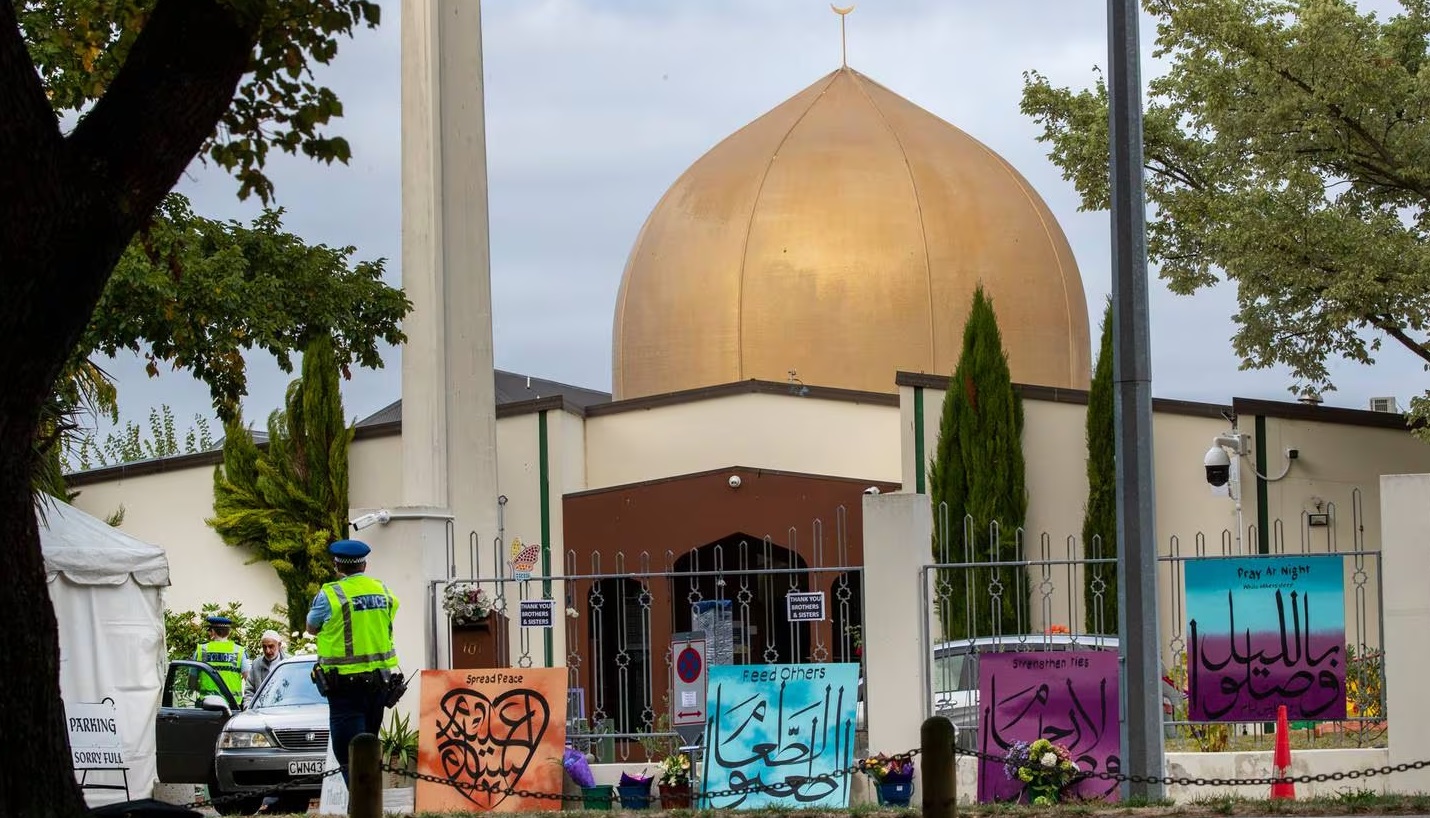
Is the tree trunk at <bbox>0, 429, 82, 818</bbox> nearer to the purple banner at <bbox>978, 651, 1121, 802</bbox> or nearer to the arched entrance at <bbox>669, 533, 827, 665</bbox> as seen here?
the purple banner at <bbox>978, 651, 1121, 802</bbox>

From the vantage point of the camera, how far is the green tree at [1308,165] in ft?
71.2

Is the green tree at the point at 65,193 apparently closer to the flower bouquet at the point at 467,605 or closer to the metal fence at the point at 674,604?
the flower bouquet at the point at 467,605

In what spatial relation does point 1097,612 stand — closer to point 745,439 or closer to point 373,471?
point 745,439

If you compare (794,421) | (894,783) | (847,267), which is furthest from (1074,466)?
(894,783)

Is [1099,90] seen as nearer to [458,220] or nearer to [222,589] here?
[458,220]

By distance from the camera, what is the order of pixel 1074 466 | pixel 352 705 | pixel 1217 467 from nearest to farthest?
pixel 352 705
pixel 1217 467
pixel 1074 466

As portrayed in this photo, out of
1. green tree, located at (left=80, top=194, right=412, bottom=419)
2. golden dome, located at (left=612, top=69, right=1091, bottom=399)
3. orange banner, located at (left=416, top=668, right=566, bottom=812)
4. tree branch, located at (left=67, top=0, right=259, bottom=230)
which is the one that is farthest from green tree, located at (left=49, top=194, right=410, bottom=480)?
golden dome, located at (left=612, top=69, right=1091, bottom=399)

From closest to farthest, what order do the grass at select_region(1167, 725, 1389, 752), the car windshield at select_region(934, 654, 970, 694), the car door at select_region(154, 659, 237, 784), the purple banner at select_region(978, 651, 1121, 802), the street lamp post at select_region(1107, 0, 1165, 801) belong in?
1. the street lamp post at select_region(1107, 0, 1165, 801)
2. the purple banner at select_region(978, 651, 1121, 802)
3. the grass at select_region(1167, 725, 1389, 752)
4. the car windshield at select_region(934, 654, 970, 694)
5. the car door at select_region(154, 659, 237, 784)

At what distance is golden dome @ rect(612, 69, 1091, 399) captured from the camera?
33.3 m

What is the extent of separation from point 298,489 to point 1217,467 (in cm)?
1290

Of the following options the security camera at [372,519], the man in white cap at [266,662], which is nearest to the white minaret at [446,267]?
the man in white cap at [266,662]

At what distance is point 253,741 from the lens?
672 inches

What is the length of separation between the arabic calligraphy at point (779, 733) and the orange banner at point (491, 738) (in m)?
1.15

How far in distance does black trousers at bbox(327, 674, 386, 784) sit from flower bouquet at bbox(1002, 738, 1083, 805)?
4112 mm
